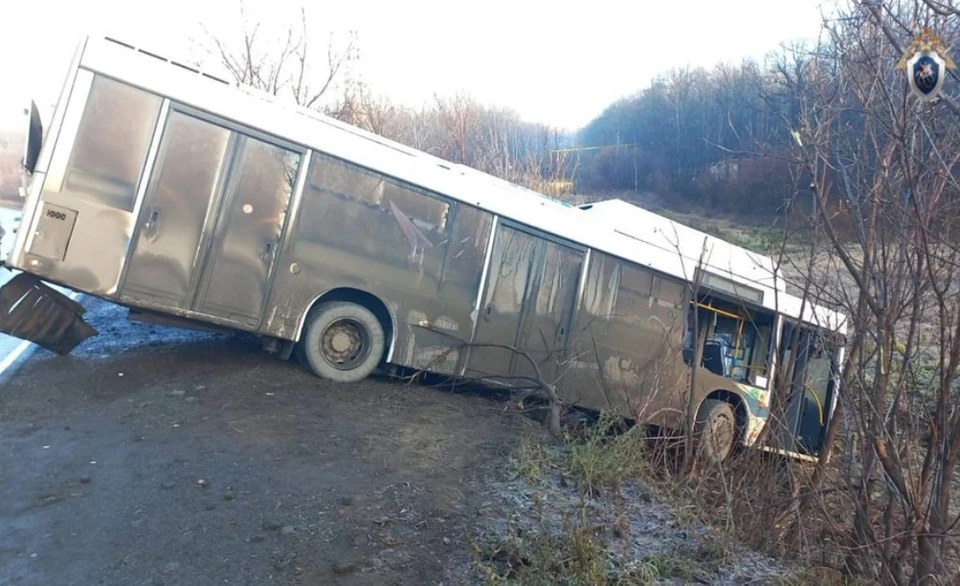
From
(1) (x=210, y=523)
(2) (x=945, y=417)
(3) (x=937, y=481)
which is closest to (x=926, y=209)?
(2) (x=945, y=417)

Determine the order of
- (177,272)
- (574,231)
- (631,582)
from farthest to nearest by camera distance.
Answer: (574,231) → (177,272) → (631,582)

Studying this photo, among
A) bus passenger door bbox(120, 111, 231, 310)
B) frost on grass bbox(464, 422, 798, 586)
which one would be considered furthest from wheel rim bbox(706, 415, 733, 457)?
bus passenger door bbox(120, 111, 231, 310)

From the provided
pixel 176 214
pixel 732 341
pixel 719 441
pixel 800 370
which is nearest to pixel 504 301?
pixel 719 441

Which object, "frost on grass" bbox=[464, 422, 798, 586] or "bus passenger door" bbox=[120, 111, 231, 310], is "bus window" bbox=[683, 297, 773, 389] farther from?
"bus passenger door" bbox=[120, 111, 231, 310]

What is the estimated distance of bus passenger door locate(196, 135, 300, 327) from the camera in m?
7.69

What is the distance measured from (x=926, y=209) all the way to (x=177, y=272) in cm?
620

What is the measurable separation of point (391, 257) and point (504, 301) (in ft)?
5.14

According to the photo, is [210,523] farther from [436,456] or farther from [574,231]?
[574,231]

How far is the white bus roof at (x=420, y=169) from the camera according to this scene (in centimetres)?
721

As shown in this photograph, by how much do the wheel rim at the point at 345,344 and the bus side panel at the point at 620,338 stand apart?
263 centimetres

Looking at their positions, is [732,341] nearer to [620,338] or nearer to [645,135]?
[620,338]

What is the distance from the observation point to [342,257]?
8352 millimetres

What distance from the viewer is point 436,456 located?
6.35m

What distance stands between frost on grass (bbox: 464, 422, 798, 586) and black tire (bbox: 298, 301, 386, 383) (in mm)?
2773
